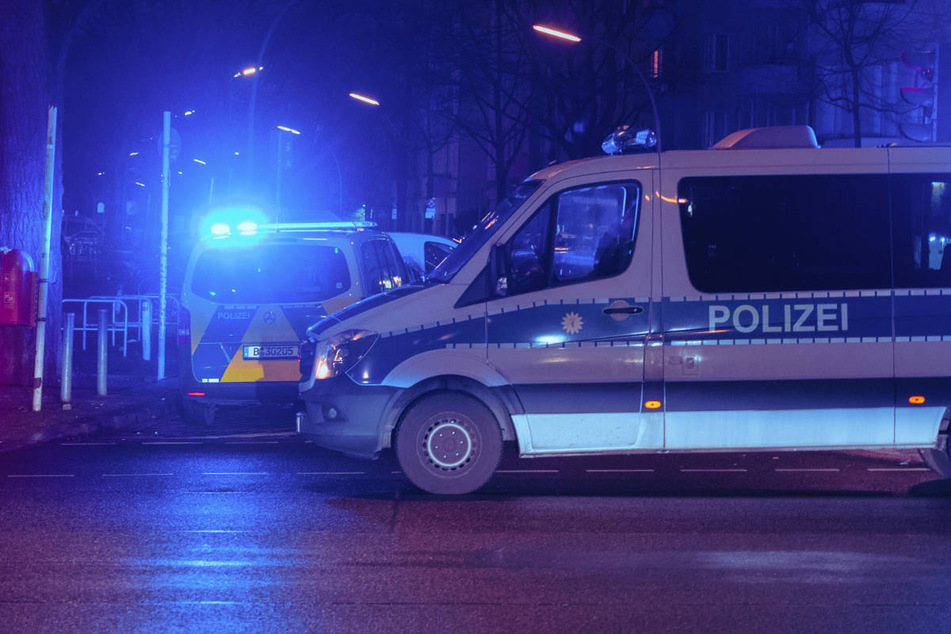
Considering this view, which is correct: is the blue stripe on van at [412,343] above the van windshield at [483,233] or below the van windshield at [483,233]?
below

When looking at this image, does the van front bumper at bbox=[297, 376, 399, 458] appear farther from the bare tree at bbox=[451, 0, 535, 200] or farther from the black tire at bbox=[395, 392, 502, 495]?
the bare tree at bbox=[451, 0, 535, 200]

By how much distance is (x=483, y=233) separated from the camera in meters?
9.09

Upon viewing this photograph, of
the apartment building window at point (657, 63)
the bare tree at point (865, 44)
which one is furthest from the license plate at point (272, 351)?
the apartment building window at point (657, 63)

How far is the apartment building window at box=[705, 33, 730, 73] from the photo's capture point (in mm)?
51062

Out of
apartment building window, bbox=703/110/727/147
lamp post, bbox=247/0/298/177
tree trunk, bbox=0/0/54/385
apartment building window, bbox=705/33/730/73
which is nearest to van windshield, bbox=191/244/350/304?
tree trunk, bbox=0/0/54/385

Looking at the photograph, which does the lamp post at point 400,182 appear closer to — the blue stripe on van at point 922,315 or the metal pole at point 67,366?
the metal pole at point 67,366

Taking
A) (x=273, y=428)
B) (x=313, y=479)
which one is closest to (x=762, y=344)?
(x=313, y=479)

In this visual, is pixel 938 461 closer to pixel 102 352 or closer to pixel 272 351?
pixel 272 351

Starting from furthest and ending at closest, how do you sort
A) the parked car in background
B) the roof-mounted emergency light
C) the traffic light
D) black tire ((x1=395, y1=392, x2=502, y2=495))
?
1. the traffic light
2. the parked car in background
3. the roof-mounted emergency light
4. black tire ((x1=395, y1=392, x2=502, y2=495))

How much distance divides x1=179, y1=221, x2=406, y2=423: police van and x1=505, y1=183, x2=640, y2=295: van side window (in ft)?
11.6

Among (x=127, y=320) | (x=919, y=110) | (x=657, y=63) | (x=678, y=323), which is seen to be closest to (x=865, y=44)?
(x=919, y=110)

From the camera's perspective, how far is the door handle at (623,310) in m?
8.76

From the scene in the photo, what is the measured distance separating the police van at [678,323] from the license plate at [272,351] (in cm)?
318

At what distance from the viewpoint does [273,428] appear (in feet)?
43.1
